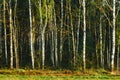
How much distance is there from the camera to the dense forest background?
4134 centimetres

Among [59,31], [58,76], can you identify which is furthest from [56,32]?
[58,76]

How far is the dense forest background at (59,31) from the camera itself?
41.3 m

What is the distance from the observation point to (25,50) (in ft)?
177

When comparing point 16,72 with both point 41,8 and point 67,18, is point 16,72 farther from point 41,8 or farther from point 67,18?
point 67,18

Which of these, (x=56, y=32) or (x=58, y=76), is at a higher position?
(x=56, y=32)

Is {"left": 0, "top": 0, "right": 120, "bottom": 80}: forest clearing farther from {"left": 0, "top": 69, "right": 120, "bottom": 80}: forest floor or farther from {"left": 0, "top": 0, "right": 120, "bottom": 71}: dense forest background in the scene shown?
{"left": 0, "top": 69, "right": 120, "bottom": 80}: forest floor

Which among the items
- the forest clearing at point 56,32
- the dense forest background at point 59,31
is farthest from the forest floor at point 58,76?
the dense forest background at point 59,31

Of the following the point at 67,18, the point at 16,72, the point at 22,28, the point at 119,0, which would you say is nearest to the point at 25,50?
the point at 22,28

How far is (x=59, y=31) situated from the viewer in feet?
166

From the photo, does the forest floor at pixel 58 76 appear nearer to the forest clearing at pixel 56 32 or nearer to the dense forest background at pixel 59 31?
the forest clearing at pixel 56 32

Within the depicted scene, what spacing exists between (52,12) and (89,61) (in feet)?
31.5

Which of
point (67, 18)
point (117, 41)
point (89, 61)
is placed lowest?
point (89, 61)

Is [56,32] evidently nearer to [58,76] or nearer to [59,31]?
[59,31]

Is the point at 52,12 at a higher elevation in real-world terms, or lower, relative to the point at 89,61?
higher
